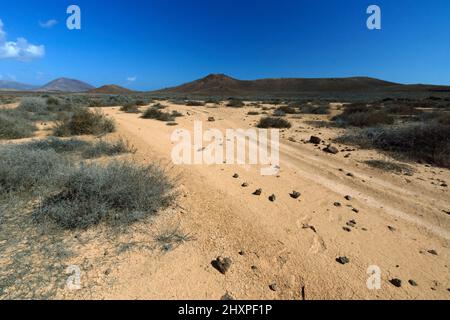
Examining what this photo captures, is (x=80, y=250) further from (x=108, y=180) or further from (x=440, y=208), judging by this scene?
(x=440, y=208)

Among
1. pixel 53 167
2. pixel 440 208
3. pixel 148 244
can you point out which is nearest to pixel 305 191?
pixel 440 208

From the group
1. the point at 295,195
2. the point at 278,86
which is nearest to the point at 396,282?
the point at 295,195

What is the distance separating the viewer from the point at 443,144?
6500 millimetres

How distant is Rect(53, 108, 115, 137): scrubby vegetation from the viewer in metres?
8.12

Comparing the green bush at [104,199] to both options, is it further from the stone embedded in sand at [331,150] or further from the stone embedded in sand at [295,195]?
the stone embedded in sand at [331,150]

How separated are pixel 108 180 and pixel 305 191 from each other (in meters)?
3.24

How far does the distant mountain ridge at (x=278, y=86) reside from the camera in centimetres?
9494

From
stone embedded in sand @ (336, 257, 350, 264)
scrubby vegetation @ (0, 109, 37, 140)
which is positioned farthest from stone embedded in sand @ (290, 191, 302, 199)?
scrubby vegetation @ (0, 109, 37, 140)

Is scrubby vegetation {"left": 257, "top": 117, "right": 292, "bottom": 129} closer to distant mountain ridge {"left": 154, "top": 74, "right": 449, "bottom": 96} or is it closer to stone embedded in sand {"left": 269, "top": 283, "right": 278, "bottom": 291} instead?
stone embedded in sand {"left": 269, "top": 283, "right": 278, "bottom": 291}

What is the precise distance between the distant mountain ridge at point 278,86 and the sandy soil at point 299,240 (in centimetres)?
8882

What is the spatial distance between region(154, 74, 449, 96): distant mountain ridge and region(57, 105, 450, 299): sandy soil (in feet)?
291

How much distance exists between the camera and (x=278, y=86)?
108250 mm

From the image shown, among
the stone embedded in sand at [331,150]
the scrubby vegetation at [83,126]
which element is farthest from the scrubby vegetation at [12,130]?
the stone embedded in sand at [331,150]
